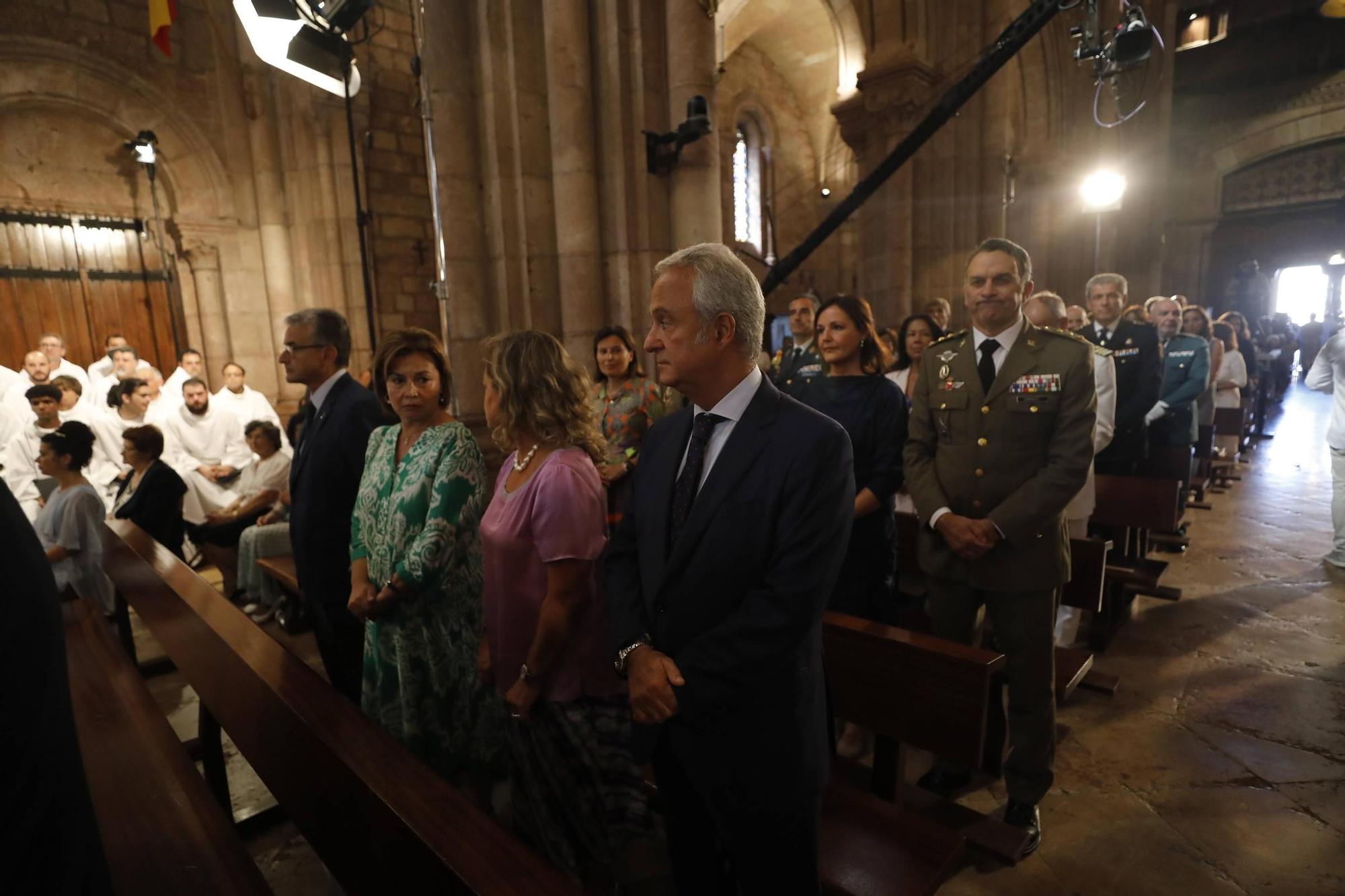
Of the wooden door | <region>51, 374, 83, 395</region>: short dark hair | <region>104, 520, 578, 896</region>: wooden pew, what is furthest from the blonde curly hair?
the wooden door

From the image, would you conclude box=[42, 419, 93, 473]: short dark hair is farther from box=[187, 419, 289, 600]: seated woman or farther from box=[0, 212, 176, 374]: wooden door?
box=[0, 212, 176, 374]: wooden door

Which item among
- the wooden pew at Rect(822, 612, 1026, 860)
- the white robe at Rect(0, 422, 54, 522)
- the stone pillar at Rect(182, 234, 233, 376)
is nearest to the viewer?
the wooden pew at Rect(822, 612, 1026, 860)

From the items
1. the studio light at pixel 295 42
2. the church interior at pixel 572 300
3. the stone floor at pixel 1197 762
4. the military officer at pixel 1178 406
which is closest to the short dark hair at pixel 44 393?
the church interior at pixel 572 300

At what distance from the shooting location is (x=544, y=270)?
4508mm

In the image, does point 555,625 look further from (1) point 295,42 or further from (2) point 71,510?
(1) point 295,42

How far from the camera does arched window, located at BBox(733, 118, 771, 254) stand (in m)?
15.6

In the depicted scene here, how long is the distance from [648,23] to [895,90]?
4.45 meters

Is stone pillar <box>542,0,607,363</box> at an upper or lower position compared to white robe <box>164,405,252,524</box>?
upper

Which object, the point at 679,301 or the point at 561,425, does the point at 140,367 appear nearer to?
the point at 561,425

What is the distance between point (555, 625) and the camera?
5.88ft

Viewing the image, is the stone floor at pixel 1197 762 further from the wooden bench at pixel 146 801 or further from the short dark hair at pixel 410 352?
the short dark hair at pixel 410 352

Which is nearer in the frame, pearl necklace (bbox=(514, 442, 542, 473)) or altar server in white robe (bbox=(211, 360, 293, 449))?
pearl necklace (bbox=(514, 442, 542, 473))

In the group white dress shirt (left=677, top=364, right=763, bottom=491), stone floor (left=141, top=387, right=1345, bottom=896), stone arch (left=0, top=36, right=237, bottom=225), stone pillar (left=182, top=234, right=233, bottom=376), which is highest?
stone arch (left=0, top=36, right=237, bottom=225)

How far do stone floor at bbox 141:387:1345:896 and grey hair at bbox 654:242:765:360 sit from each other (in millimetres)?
1895
